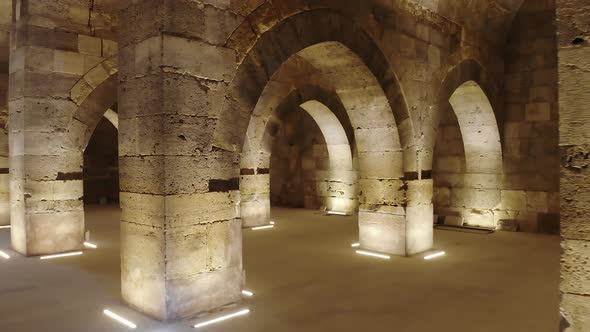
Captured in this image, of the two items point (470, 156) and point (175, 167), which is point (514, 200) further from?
point (175, 167)

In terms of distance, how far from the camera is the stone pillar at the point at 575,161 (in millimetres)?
1938

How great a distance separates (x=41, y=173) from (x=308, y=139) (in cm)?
655

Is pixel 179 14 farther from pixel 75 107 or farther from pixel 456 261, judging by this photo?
pixel 456 261

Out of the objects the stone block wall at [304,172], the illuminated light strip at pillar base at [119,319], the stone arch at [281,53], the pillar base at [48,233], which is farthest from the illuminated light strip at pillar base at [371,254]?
the stone block wall at [304,172]

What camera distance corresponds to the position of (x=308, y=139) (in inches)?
445

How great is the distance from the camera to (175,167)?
11.3 feet

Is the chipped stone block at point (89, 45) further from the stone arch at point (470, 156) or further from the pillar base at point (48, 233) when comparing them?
the stone arch at point (470, 156)

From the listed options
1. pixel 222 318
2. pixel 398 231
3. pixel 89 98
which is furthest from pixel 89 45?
pixel 398 231

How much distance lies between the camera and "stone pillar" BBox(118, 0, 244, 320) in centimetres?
343

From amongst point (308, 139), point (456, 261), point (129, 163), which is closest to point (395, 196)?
point (456, 261)

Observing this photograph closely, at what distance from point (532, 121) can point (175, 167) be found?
628cm

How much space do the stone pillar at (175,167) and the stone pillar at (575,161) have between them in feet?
8.20

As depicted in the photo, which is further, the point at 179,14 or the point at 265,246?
the point at 265,246

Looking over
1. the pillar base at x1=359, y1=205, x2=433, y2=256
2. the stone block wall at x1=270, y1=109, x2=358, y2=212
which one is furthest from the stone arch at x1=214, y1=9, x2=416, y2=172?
the stone block wall at x1=270, y1=109, x2=358, y2=212
